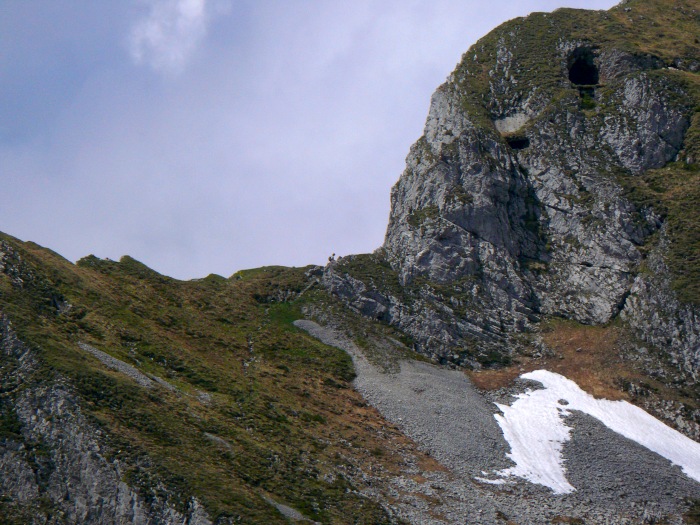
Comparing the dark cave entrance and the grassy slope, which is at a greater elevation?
the dark cave entrance

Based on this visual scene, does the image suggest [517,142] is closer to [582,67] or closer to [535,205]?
[535,205]

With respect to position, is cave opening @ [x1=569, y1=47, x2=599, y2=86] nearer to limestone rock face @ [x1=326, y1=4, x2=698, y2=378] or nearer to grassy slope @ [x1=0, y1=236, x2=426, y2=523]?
limestone rock face @ [x1=326, y1=4, x2=698, y2=378]

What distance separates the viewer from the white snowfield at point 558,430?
53406 mm

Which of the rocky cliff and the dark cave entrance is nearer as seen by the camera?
the rocky cliff

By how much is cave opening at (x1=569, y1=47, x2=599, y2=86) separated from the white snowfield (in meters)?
52.2

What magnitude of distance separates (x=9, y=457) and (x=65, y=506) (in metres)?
4.65

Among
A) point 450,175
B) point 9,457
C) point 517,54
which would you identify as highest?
point 517,54

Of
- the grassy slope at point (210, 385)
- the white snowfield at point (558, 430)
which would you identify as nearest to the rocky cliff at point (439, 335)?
the grassy slope at point (210, 385)

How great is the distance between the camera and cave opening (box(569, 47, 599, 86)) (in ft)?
330

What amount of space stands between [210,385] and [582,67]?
7539 cm

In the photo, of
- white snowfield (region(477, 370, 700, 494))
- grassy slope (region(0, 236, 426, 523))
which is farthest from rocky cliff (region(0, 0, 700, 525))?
white snowfield (region(477, 370, 700, 494))

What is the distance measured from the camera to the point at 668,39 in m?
103

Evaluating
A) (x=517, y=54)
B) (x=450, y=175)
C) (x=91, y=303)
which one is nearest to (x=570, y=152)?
(x=450, y=175)

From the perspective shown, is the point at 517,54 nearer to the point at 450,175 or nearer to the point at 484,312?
the point at 450,175
